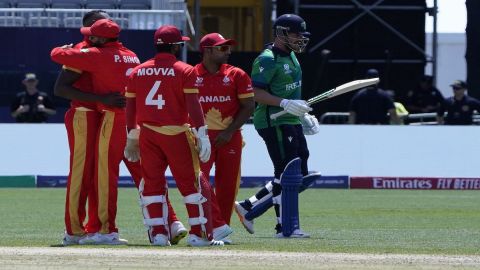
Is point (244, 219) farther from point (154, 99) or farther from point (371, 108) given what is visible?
point (371, 108)

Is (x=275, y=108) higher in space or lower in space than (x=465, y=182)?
higher

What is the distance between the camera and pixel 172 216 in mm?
13938

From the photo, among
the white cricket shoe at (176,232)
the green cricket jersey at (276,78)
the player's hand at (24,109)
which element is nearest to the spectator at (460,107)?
the player's hand at (24,109)

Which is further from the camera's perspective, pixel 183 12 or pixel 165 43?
pixel 183 12

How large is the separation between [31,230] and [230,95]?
Result: 2706 millimetres

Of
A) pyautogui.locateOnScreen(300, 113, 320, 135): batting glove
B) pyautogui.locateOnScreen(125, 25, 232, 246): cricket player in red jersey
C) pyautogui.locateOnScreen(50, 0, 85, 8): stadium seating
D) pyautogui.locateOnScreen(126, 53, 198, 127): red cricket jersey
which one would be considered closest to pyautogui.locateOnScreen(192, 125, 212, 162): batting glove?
pyautogui.locateOnScreen(125, 25, 232, 246): cricket player in red jersey

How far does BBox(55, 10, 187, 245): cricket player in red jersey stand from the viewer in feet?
45.2

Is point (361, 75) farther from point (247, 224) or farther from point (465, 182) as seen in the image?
point (247, 224)

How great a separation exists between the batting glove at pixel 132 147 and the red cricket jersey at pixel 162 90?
0.16 metres

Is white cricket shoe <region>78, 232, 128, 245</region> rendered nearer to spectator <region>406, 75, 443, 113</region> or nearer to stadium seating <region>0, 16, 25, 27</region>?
stadium seating <region>0, 16, 25, 27</region>

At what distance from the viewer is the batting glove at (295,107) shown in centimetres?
1458

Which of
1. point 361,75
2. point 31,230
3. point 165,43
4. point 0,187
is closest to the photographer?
point 165,43

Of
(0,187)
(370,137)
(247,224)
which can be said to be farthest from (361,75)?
(247,224)

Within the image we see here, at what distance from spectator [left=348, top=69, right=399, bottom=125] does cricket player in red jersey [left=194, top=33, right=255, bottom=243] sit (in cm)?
1254
